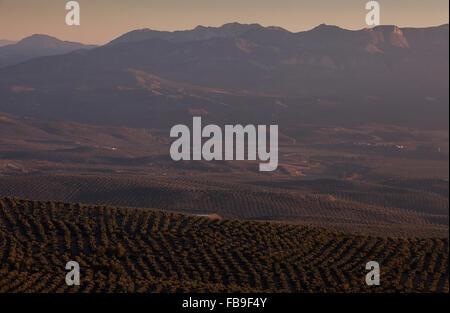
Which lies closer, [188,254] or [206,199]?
[188,254]

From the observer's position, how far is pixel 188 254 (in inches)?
1372

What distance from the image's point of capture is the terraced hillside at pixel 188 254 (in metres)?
30.5

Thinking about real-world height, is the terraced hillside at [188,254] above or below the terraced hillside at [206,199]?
above

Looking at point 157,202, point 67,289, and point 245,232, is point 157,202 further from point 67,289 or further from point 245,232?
point 67,289

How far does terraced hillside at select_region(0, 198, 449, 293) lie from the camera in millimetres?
30500

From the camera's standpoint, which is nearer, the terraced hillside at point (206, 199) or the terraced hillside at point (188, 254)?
the terraced hillside at point (188, 254)

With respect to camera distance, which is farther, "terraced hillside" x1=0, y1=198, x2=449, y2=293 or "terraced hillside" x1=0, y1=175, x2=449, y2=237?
"terraced hillside" x1=0, y1=175, x2=449, y2=237

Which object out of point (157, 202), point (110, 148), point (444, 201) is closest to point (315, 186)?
point (444, 201)

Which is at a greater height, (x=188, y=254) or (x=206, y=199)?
(x=188, y=254)
